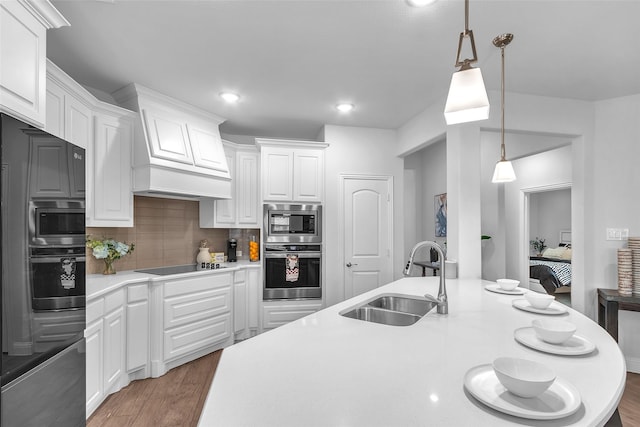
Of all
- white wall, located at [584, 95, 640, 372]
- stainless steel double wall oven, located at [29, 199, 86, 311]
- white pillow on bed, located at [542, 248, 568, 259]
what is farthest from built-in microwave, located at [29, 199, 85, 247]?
white pillow on bed, located at [542, 248, 568, 259]

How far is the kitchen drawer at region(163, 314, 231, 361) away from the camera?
2.95 meters

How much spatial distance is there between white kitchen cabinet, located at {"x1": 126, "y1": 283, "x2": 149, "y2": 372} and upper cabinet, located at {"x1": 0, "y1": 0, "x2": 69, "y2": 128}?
1566 mm

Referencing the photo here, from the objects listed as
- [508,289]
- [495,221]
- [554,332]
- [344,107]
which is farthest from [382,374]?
[495,221]

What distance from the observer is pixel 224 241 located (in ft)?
13.6

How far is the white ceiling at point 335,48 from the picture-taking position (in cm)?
185

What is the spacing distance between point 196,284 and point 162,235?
2.45ft

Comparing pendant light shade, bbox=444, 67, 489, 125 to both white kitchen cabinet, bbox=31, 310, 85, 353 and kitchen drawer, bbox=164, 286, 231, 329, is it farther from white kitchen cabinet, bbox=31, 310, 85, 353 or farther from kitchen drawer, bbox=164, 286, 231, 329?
kitchen drawer, bbox=164, 286, 231, 329

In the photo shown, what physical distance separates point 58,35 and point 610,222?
4695mm

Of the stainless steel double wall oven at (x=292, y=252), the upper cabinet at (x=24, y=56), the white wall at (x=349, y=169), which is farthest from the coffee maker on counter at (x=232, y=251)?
the upper cabinet at (x=24, y=56)

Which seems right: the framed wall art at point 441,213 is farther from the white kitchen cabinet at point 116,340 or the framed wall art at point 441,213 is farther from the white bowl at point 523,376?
the white bowl at point 523,376

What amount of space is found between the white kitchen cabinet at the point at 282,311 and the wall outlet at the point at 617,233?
3033 mm

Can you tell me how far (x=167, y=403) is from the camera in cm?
248

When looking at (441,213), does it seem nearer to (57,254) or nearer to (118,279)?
(118,279)

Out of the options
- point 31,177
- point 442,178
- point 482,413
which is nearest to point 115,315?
point 31,177
